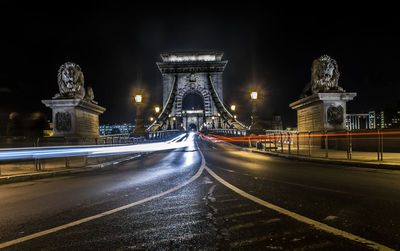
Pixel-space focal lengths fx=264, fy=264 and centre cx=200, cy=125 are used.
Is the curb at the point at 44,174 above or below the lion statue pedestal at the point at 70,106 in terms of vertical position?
below

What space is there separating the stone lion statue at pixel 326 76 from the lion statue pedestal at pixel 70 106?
15004 millimetres

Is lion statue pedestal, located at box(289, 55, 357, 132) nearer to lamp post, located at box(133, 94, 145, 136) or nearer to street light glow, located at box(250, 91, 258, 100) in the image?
street light glow, located at box(250, 91, 258, 100)

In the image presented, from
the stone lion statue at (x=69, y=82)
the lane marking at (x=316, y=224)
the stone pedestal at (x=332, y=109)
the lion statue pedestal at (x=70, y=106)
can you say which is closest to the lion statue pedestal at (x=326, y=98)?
the stone pedestal at (x=332, y=109)

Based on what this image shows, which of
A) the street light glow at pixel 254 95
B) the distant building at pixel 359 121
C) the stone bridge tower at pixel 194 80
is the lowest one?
the distant building at pixel 359 121

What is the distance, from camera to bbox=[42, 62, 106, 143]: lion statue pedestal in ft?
58.7

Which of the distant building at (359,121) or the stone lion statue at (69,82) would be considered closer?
the stone lion statue at (69,82)

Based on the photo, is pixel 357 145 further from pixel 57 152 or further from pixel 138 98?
pixel 138 98

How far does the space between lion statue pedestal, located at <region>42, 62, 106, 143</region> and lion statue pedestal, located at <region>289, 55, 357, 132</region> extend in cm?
1459

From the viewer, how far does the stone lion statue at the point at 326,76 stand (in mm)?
17172

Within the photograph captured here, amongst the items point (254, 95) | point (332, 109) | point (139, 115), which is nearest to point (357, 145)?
point (332, 109)

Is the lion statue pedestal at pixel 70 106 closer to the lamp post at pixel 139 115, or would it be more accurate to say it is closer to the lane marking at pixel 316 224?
the lamp post at pixel 139 115

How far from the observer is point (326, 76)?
1719 centimetres

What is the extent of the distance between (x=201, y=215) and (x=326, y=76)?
16261mm

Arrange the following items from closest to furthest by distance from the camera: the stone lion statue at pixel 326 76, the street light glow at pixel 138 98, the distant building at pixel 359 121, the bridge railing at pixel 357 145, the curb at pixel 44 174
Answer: the curb at pixel 44 174 → the bridge railing at pixel 357 145 → the stone lion statue at pixel 326 76 → the street light glow at pixel 138 98 → the distant building at pixel 359 121
